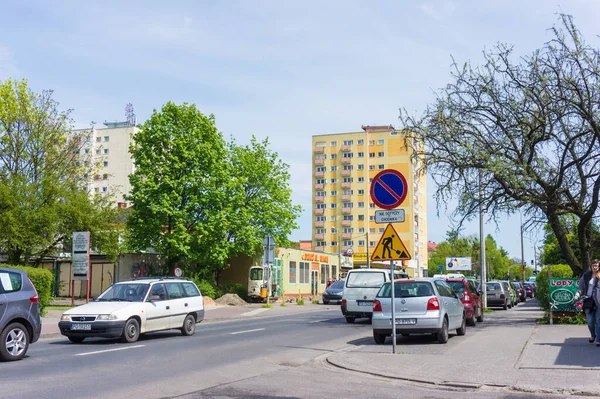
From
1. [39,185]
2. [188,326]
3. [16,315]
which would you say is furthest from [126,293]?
[39,185]

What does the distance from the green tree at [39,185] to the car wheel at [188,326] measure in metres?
18.4

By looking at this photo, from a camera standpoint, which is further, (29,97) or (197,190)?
(197,190)

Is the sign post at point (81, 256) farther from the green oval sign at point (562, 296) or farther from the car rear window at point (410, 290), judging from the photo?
the green oval sign at point (562, 296)

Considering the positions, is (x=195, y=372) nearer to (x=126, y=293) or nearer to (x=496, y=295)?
(x=126, y=293)

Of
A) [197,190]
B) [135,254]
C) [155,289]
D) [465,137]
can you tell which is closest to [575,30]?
[465,137]

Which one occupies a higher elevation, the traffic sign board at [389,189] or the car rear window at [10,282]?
the traffic sign board at [389,189]

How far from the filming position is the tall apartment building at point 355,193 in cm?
10738

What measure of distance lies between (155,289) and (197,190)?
2347 cm

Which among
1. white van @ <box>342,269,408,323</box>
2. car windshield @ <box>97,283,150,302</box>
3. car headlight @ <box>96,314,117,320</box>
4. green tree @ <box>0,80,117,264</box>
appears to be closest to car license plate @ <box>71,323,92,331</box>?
car headlight @ <box>96,314,117,320</box>

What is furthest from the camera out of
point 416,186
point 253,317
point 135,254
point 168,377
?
point 416,186

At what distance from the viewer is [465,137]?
20922 mm

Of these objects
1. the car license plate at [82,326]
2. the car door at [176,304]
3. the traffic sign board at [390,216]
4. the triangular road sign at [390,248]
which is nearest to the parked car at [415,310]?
the triangular road sign at [390,248]

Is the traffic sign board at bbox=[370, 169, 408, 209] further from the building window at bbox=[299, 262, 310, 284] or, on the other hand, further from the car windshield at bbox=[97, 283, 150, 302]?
the building window at bbox=[299, 262, 310, 284]

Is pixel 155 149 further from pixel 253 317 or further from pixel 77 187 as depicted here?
pixel 253 317
